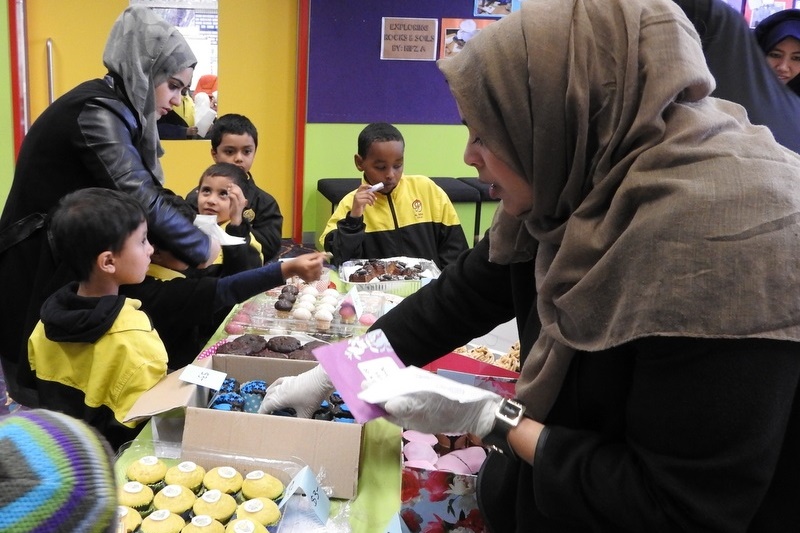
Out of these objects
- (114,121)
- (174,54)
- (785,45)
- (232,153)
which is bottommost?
(232,153)

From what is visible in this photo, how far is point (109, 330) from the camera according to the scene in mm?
1577

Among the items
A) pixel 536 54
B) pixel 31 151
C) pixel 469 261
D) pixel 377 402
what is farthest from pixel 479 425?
pixel 31 151

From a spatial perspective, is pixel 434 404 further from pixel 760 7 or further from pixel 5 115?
pixel 760 7

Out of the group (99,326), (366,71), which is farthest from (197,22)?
(99,326)

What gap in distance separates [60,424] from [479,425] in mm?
688

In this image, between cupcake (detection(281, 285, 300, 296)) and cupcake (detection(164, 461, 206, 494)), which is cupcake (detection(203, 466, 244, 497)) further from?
cupcake (detection(281, 285, 300, 296))

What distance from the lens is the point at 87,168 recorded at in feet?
6.57

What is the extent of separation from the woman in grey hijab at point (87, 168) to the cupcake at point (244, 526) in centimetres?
98

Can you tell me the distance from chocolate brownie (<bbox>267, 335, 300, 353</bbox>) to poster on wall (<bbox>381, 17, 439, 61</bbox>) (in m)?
3.96

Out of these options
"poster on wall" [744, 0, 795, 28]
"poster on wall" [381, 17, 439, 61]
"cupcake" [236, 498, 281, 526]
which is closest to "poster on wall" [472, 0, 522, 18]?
"poster on wall" [381, 17, 439, 61]

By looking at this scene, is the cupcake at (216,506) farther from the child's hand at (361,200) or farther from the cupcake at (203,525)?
the child's hand at (361,200)

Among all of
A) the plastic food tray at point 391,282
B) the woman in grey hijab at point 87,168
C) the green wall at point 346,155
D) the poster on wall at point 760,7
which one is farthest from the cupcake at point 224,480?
the poster on wall at point 760,7

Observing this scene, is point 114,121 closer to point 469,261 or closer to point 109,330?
point 109,330

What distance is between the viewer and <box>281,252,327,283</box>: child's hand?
2141 millimetres
